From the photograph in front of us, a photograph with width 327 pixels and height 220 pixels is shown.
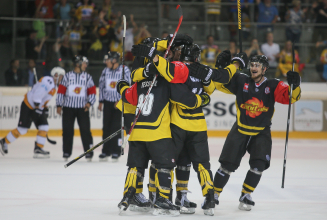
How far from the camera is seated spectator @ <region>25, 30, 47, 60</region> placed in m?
9.57

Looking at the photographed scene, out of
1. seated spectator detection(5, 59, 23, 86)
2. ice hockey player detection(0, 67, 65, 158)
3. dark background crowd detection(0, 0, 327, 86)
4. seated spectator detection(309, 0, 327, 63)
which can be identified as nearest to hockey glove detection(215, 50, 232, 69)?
ice hockey player detection(0, 67, 65, 158)

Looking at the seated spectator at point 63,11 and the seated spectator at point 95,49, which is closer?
the seated spectator at point 95,49

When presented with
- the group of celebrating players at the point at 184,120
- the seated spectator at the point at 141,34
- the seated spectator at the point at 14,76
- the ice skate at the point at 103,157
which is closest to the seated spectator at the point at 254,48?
the seated spectator at the point at 141,34

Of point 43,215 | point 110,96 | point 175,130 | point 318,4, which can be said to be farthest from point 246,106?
point 318,4

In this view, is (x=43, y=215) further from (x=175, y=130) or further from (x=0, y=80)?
(x=0, y=80)

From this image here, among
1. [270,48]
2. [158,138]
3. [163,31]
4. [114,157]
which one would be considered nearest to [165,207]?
[158,138]

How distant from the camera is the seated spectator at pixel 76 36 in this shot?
32.9 ft

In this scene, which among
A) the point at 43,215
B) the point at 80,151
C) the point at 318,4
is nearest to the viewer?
the point at 43,215

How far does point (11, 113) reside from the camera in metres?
9.07

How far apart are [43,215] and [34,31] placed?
6.69 m

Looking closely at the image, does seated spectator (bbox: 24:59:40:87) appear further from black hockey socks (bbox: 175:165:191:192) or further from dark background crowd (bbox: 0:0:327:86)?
black hockey socks (bbox: 175:165:191:192)

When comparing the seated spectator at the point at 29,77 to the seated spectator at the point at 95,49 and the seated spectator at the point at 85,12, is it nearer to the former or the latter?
the seated spectator at the point at 95,49

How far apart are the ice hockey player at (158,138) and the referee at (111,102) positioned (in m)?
3.12

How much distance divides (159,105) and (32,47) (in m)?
6.58
